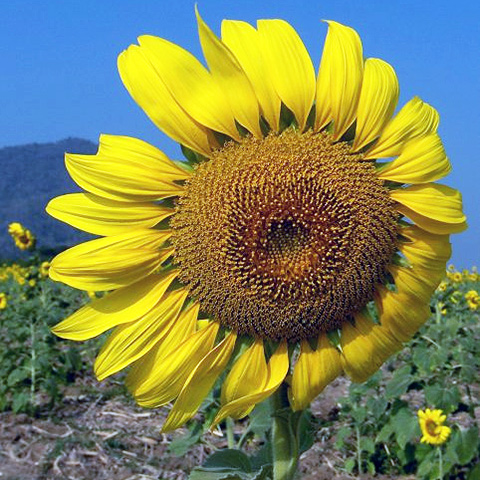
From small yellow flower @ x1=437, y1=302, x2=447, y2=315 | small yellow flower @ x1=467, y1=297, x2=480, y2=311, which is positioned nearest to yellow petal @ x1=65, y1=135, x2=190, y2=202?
small yellow flower @ x1=437, y1=302, x2=447, y2=315

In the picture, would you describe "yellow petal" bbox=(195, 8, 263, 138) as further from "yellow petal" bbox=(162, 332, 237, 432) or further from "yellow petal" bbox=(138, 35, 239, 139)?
"yellow petal" bbox=(162, 332, 237, 432)

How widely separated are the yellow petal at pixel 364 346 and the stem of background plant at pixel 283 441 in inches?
6.7

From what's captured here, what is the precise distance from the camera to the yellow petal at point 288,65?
1.78 m

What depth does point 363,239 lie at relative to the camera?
1.89 m

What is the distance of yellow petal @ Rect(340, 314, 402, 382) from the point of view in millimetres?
1906

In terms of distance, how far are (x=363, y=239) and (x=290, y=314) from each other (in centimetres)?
25

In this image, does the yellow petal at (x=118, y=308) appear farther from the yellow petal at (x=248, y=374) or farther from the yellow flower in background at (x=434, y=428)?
the yellow flower in background at (x=434, y=428)

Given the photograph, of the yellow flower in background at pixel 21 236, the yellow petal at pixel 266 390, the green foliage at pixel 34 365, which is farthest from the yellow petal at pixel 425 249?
the yellow flower in background at pixel 21 236

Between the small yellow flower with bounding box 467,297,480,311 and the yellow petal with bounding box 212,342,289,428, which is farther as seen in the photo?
the small yellow flower with bounding box 467,297,480,311

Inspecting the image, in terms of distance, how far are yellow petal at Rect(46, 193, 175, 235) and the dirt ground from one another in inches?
106

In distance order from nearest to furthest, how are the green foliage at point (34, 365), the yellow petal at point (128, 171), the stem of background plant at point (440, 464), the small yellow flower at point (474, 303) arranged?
the yellow petal at point (128, 171) < the stem of background plant at point (440, 464) < the green foliage at point (34, 365) < the small yellow flower at point (474, 303)

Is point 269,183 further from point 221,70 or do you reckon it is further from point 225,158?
point 221,70

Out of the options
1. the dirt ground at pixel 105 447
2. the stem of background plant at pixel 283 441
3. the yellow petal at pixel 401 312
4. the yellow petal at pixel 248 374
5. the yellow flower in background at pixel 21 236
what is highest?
the yellow flower in background at pixel 21 236

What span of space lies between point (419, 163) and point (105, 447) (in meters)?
3.88
